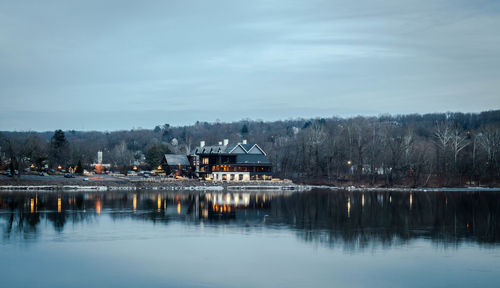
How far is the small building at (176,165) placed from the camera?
283 ft

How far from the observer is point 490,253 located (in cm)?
2239

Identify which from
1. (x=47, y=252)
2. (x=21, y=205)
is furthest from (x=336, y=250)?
(x=21, y=205)

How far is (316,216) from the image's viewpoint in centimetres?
3509

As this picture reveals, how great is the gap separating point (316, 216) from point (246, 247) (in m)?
12.6

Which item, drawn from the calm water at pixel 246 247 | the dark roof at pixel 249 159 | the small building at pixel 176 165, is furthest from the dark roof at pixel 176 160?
the calm water at pixel 246 247

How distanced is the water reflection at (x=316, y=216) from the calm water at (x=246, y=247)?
0.07 metres

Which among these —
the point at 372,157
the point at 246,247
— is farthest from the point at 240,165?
the point at 246,247

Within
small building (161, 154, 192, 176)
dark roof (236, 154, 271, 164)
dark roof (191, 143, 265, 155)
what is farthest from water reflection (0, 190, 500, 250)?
small building (161, 154, 192, 176)

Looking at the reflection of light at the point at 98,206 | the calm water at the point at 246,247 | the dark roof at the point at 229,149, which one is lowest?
the calm water at the point at 246,247

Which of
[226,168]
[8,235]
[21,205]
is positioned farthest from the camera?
[226,168]

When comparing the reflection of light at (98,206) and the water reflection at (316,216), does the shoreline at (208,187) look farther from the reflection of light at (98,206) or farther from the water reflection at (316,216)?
the reflection of light at (98,206)

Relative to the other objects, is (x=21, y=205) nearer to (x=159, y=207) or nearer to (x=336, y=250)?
(x=159, y=207)

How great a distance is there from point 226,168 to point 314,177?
13.8 m

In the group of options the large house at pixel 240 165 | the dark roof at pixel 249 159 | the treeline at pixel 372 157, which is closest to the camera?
the treeline at pixel 372 157
